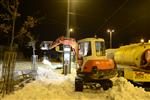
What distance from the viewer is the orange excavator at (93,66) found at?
14039 mm

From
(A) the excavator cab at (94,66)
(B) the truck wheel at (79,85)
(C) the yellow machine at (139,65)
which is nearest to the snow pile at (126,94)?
(A) the excavator cab at (94,66)

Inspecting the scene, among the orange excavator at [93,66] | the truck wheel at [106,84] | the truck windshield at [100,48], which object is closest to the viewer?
the orange excavator at [93,66]

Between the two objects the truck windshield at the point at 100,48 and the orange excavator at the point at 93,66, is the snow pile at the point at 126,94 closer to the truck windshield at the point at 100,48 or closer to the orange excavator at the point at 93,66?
the orange excavator at the point at 93,66

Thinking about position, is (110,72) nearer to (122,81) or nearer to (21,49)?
(122,81)

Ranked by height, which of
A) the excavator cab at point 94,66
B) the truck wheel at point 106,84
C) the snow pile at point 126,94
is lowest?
the snow pile at point 126,94

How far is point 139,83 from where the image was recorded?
696 inches

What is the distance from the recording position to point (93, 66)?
14.0 meters

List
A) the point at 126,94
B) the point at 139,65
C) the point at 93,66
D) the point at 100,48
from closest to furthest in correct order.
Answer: the point at 126,94 → the point at 93,66 → the point at 100,48 → the point at 139,65

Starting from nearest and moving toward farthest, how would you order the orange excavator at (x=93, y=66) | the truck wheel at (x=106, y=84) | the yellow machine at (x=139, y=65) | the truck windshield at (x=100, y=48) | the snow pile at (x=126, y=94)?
1. the snow pile at (x=126, y=94)
2. the orange excavator at (x=93, y=66)
3. the truck wheel at (x=106, y=84)
4. the truck windshield at (x=100, y=48)
5. the yellow machine at (x=139, y=65)

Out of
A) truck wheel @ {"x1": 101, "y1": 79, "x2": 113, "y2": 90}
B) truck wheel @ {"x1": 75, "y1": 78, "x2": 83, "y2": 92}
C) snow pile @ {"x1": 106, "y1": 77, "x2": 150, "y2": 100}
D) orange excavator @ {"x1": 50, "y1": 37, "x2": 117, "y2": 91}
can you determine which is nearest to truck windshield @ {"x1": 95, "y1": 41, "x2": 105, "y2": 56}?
orange excavator @ {"x1": 50, "y1": 37, "x2": 117, "y2": 91}

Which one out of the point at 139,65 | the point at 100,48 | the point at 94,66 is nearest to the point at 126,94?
the point at 94,66

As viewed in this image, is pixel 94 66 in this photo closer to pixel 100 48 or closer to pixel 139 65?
pixel 100 48

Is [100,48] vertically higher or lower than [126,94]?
higher

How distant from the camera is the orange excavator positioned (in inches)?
553
